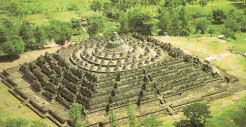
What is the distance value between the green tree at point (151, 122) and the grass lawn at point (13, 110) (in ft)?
44.9

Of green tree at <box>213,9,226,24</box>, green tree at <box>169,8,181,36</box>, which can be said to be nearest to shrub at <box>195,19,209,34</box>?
green tree at <box>169,8,181,36</box>

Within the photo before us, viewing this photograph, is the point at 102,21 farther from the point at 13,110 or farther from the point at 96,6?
the point at 13,110

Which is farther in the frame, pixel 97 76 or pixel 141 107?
pixel 97 76

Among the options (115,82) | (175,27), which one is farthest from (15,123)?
(175,27)

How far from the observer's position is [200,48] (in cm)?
7981

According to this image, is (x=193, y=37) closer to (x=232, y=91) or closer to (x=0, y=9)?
(x=232, y=91)

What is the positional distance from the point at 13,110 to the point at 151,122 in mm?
23021

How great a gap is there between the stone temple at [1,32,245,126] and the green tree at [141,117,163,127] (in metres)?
1.70

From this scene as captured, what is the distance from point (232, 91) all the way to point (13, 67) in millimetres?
44680

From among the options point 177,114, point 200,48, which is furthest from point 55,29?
point 177,114

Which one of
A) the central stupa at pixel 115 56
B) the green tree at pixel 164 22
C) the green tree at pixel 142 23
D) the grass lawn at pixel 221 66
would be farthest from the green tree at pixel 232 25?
the central stupa at pixel 115 56

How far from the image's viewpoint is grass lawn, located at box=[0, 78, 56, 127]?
5032 centimetres

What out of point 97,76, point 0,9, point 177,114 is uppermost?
point 0,9

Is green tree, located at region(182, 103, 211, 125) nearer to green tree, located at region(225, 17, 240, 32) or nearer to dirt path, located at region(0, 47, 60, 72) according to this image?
dirt path, located at region(0, 47, 60, 72)
